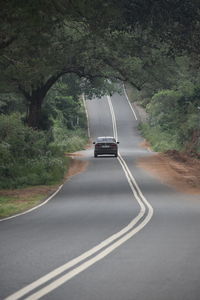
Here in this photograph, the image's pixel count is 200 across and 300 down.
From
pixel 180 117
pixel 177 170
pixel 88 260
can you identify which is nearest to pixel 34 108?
pixel 177 170

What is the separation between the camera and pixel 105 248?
12.2 m

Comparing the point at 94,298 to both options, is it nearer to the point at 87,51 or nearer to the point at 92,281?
the point at 92,281

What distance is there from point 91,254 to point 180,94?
5014 cm

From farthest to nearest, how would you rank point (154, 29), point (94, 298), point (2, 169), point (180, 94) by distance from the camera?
point (180, 94) < point (154, 29) < point (2, 169) < point (94, 298)

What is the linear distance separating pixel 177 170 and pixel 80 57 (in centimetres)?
1042

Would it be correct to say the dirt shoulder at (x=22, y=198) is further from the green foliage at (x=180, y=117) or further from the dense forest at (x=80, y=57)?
the green foliage at (x=180, y=117)

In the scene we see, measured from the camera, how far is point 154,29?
38000mm

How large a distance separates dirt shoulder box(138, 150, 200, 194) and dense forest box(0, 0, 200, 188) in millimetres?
5308

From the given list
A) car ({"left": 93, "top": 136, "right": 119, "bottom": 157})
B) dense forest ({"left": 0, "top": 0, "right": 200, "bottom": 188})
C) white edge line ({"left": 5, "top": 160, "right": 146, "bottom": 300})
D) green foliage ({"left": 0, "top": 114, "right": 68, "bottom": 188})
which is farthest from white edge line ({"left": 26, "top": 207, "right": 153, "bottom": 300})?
car ({"left": 93, "top": 136, "right": 119, "bottom": 157})

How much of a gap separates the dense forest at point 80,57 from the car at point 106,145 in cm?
420

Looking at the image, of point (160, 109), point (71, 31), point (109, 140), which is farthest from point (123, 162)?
point (160, 109)

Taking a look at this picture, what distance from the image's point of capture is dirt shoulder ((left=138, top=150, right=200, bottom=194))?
31922mm

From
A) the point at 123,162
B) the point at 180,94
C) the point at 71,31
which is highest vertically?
the point at 71,31

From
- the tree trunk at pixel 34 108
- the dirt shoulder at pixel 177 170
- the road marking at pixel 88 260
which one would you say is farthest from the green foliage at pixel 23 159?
the road marking at pixel 88 260
